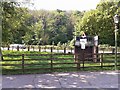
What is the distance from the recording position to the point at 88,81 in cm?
952

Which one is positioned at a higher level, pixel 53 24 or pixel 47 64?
pixel 53 24

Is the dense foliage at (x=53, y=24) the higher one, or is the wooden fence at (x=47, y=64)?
the dense foliage at (x=53, y=24)

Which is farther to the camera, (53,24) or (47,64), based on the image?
(53,24)

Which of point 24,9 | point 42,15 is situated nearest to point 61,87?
point 24,9

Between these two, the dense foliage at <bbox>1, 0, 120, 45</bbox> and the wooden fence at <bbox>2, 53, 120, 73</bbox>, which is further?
the dense foliage at <bbox>1, 0, 120, 45</bbox>

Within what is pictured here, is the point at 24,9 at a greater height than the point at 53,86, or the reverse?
the point at 24,9

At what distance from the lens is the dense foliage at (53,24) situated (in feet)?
49.5

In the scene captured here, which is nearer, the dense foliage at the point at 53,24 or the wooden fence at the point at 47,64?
the wooden fence at the point at 47,64

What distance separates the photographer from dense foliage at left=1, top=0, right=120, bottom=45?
1510cm

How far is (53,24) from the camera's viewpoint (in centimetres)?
4950

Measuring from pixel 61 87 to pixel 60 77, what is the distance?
185 centimetres

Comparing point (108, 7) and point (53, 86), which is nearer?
point (53, 86)

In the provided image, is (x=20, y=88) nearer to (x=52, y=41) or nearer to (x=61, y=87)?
(x=61, y=87)

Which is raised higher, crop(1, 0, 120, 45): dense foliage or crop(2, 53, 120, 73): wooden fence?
crop(1, 0, 120, 45): dense foliage
